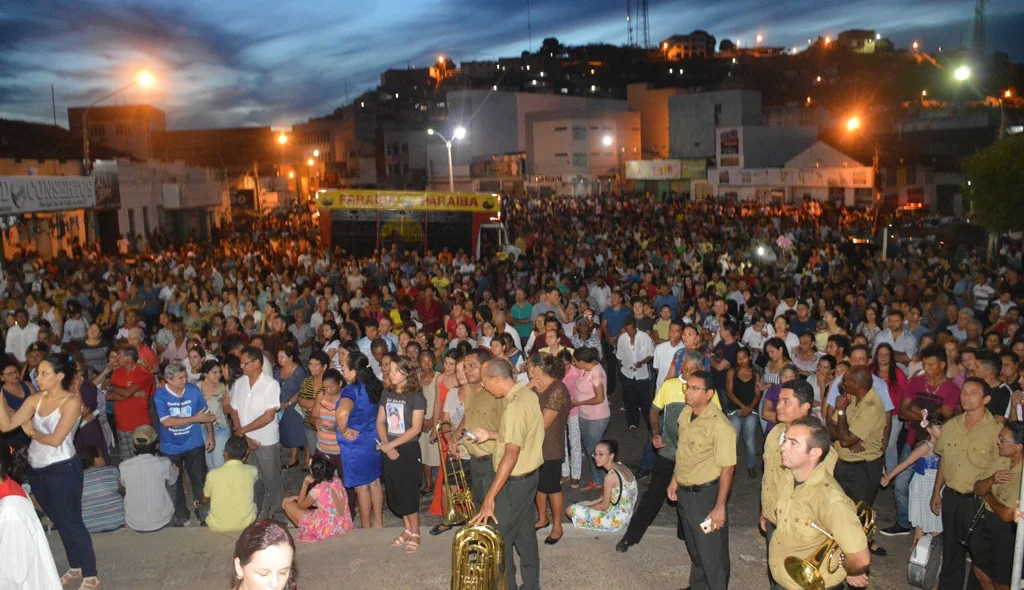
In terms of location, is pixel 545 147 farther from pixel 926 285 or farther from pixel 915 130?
pixel 926 285

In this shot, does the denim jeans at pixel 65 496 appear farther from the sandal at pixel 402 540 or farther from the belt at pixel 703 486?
the belt at pixel 703 486

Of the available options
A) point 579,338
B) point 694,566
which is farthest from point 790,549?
point 579,338

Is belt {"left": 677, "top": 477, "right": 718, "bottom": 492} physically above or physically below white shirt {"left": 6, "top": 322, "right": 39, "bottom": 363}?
below

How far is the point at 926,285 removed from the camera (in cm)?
1264

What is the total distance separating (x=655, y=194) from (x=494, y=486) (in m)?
49.9

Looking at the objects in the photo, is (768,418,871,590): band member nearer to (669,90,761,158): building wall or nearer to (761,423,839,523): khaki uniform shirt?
(761,423,839,523): khaki uniform shirt

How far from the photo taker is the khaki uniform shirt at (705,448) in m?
4.85

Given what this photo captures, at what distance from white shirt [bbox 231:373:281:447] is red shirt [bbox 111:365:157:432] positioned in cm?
139

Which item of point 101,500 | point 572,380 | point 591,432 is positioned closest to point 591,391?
point 572,380

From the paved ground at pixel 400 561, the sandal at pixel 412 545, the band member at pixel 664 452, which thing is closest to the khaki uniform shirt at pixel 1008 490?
the paved ground at pixel 400 561

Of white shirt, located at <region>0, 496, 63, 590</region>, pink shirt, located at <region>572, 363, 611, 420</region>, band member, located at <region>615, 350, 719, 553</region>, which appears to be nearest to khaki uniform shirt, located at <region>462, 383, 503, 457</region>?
band member, located at <region>615, 350, 719, 553</region>

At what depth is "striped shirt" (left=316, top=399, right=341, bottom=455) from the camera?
21.9ft

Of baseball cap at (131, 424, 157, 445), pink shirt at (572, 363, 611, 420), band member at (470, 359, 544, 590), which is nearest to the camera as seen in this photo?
band member at (470, 359, 544, 590)

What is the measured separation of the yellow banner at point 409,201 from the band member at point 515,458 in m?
15.8
